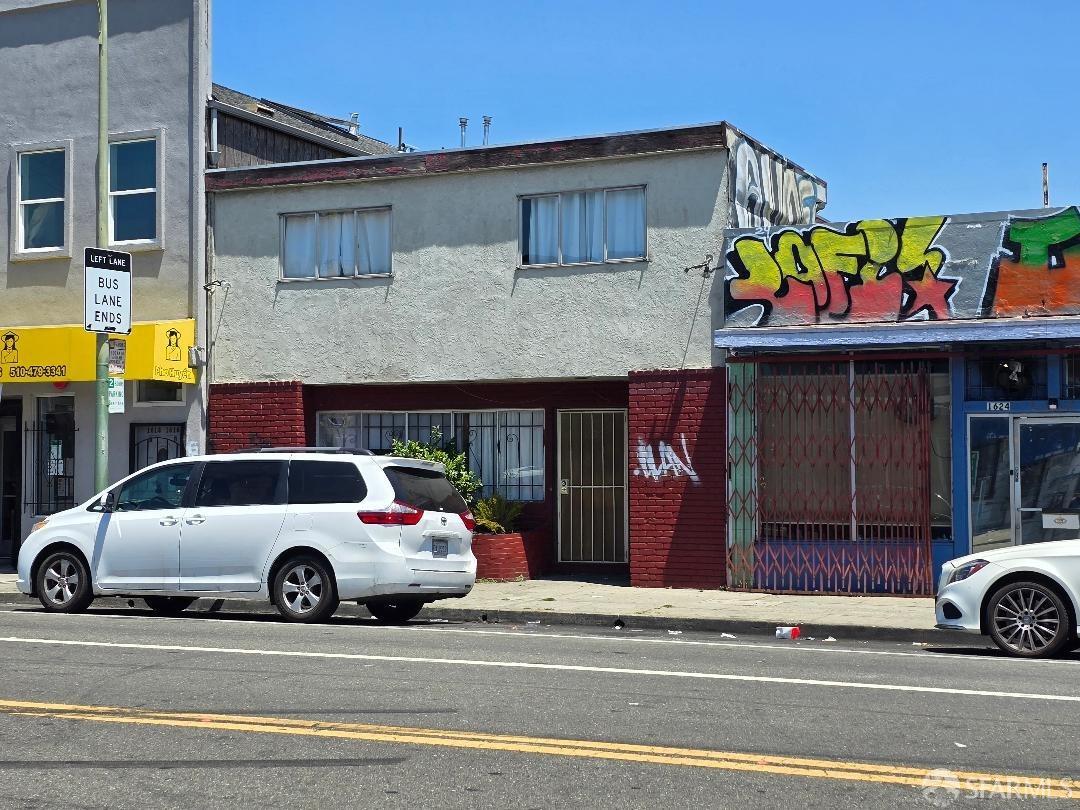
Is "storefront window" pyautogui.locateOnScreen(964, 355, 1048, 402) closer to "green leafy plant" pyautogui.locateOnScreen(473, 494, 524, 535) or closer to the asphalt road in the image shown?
the asphalt road

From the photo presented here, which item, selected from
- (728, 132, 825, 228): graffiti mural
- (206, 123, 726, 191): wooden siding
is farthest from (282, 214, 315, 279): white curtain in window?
(728, 132, 825, 228): graffiti mural

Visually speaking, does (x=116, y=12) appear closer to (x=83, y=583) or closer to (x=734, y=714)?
(x=83, y=583)

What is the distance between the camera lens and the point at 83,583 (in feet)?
50.4

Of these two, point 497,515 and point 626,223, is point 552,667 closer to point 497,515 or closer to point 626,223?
point 497,515

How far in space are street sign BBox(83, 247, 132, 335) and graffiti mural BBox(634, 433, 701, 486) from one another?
6.94 meters

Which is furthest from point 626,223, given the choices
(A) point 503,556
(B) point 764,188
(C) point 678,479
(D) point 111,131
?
(D) point 111,131

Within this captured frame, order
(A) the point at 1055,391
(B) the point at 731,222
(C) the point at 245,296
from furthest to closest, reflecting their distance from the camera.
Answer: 1. (C) the point at 245,296
2. (B) the point at 731,222
3. (A) the point at 1055,391

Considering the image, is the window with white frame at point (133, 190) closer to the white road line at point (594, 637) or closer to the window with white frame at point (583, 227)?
the window with white frame at point (583, 227)

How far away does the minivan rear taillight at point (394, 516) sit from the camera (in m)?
14.2

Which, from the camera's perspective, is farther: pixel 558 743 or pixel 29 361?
pixel 29 361

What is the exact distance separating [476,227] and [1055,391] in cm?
796

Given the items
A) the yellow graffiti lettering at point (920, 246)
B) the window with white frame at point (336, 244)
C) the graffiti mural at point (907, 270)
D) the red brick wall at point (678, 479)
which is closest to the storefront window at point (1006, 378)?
the graffiti mural at point (907, 270)

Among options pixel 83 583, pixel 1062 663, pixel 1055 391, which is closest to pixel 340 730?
pixel 1062 663

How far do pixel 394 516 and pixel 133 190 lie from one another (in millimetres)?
9893
